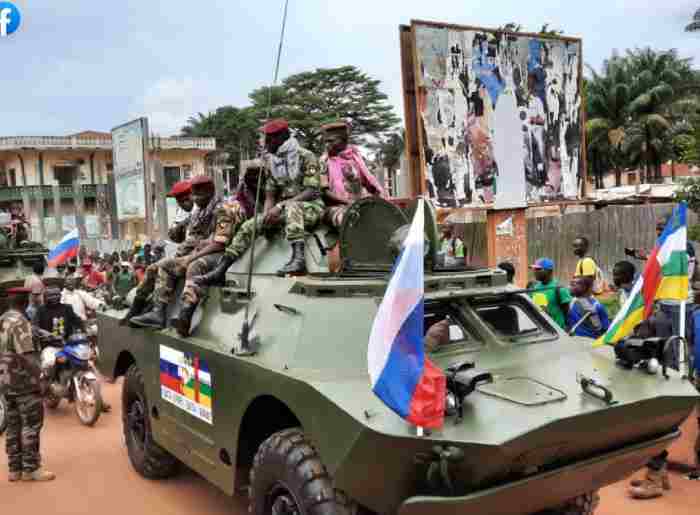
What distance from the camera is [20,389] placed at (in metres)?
6.42

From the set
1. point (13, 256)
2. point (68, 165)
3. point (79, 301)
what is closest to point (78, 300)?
point (79, 301)

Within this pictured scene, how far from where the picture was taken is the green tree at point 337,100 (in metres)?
31.4

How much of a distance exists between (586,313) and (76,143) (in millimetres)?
34057

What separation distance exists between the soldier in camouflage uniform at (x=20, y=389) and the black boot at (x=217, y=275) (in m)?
1.75

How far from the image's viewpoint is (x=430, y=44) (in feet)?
43.5

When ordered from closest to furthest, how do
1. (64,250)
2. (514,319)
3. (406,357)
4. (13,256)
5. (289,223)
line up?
(406,357) < (514,319) < (289,223) < (64,250) < (13,256)

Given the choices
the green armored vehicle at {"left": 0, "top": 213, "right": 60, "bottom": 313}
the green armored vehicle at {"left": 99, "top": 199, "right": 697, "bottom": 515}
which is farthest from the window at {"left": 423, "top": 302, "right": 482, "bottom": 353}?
the green armored vehicle at {"left": 0, "top": 213, "right": 60, "bottom": 313}

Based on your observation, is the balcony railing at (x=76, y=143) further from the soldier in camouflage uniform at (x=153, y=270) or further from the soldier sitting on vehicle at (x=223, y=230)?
the soldier sitting on vehicle at (x=223, y=230)

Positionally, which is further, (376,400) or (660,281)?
(660,281)

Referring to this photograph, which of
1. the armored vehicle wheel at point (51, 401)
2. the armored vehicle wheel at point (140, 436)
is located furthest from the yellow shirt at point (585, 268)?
the armored vehicle wheel at point (51, 401)

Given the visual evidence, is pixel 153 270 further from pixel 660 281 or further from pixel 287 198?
pixel 660 281

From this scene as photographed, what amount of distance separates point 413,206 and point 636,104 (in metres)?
35.0

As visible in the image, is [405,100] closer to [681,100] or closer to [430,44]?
[430,44]

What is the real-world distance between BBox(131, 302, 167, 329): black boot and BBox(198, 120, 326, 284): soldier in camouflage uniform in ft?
1.90
